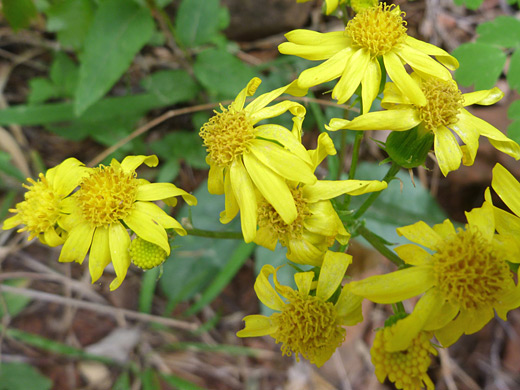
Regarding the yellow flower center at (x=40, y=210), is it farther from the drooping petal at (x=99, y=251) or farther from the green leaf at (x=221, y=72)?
the green leaf at (x=221, y=72)

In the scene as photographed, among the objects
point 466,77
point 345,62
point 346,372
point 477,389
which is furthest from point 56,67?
point 477,389

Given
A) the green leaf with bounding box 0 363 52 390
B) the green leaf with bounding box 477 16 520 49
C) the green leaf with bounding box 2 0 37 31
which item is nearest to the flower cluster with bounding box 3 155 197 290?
the green leaf with bounding box 2 0 37 31

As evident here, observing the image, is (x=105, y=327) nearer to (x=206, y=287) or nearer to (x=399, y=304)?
(x=206, y=287)

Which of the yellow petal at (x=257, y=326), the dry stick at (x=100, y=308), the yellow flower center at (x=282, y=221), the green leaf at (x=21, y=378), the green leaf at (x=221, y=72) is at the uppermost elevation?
the green leaf at (x=221, y=72)

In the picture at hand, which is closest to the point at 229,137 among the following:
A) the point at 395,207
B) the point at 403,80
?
the point at 403,80

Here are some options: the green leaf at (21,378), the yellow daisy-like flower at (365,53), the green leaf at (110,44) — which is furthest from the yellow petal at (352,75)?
the green leaf at (21,378)

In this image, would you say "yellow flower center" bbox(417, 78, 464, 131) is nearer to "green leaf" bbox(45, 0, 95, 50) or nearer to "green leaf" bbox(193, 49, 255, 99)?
"green leaf" bbox(193, 49, 255, 99)

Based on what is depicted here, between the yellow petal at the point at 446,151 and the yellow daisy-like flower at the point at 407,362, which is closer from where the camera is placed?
the yellow daisy-like flower at the point at 407,362

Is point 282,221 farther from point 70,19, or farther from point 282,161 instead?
point 70,19
